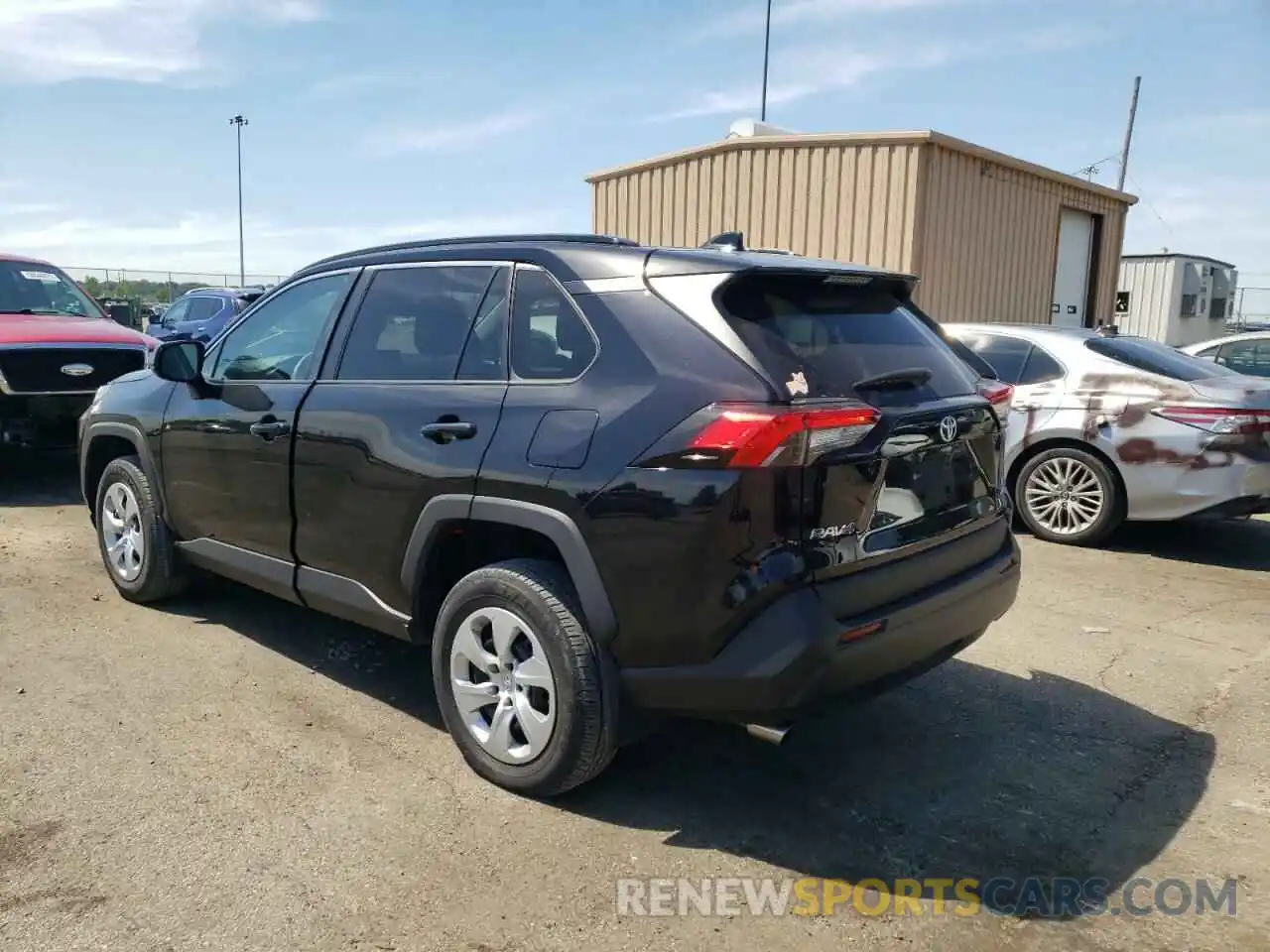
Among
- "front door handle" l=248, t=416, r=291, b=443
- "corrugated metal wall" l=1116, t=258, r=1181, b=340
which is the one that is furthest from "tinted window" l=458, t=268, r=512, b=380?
"corrugated metal wall" l=1116, t=258, r=1181, b=340

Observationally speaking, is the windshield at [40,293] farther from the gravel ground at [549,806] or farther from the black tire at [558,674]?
the black tire at [558,674]

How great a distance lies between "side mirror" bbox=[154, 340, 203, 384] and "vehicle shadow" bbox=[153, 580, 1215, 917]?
1441mm

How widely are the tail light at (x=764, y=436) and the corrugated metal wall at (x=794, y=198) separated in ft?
29.9

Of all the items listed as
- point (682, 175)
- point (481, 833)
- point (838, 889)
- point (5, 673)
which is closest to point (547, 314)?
point (481, 833)

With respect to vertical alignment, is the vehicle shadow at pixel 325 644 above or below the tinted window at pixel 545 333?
below

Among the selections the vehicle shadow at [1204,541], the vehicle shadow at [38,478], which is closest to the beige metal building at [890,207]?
the vehicle shadow at [1204,541]

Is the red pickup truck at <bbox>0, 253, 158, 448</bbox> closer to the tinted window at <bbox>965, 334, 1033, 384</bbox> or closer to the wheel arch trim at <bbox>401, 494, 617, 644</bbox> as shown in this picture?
the wheel arch trim at <bbox>401, 494, 617, 644</bbox>

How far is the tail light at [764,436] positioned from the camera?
273cm

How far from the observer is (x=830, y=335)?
3.14 meters

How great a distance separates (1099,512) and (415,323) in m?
5.12

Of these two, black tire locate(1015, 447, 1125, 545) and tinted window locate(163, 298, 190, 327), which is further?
tinted window locate(163, 298, 190, 327)

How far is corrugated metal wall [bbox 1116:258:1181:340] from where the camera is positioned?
23.6 metres

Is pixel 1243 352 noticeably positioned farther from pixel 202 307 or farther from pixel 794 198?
pixel 202 307

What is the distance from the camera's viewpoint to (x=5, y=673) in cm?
429
